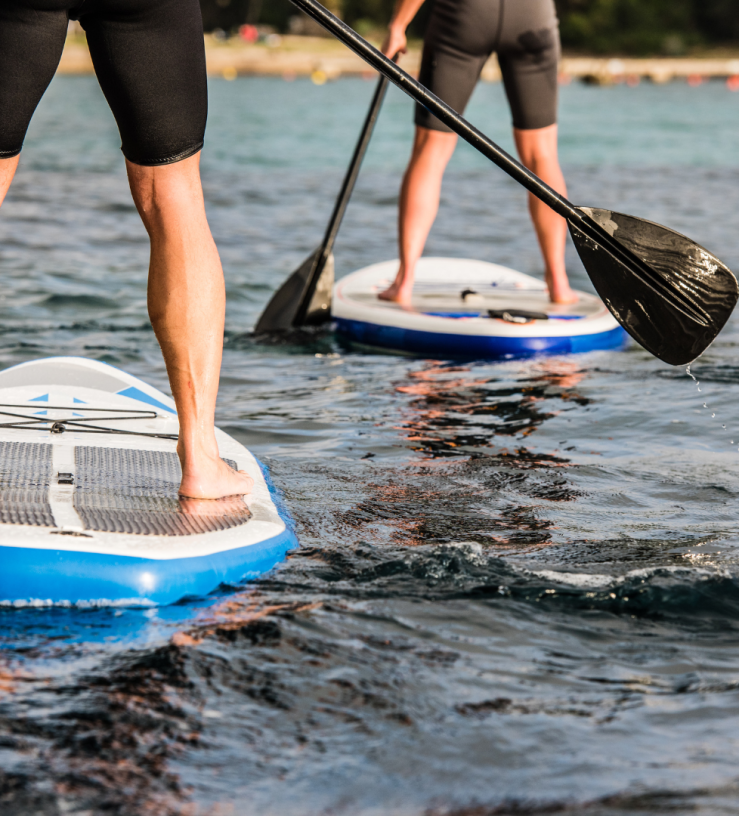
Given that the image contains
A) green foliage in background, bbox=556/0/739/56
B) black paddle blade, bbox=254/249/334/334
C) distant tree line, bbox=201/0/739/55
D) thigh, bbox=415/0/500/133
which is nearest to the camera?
thigh, bbox=415/0/500/133

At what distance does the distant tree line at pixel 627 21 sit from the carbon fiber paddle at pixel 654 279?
221 feet

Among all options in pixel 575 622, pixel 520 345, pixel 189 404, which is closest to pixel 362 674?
pixel 575 622

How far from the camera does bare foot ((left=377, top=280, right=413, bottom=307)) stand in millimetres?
4969

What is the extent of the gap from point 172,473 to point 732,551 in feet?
4.18

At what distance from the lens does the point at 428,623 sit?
2146 millimetres

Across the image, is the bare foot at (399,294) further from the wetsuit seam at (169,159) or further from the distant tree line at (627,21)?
the distant tree line at (627,21)

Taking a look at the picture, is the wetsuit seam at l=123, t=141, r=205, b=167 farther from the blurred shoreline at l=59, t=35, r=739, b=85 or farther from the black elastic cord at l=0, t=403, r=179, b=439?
the blurred shoreline at l=59, t=35, r=739, b=85

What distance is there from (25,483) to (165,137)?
2.61ft

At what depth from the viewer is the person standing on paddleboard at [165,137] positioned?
228cm

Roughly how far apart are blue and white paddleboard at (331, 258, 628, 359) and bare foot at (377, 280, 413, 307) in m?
0.04

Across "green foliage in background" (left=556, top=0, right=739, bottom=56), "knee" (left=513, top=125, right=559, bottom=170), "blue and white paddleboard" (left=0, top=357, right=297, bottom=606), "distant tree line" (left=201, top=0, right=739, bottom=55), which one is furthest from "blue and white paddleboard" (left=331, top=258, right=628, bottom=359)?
"green foliage in background" (left=556, top=0, right=739, bottom=56)

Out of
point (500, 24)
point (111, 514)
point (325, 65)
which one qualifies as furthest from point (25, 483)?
point (325, 65)

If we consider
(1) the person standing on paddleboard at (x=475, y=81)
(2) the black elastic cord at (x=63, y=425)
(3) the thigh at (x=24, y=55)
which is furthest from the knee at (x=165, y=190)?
(1) the person standing on paddleboard at (x=475, y=81)

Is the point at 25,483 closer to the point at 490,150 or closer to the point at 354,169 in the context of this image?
the point at 490,150
